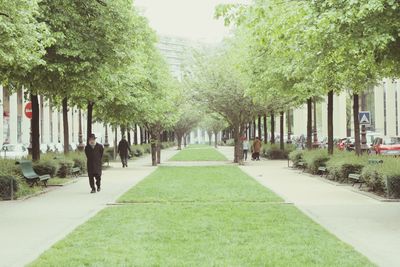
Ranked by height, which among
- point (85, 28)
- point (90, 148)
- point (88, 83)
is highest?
point (85, 28)

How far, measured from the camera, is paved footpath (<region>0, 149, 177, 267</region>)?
879 cm

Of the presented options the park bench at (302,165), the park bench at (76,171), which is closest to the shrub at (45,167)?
the park bench at (76,171)

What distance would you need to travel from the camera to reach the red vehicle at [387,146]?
36216 mm

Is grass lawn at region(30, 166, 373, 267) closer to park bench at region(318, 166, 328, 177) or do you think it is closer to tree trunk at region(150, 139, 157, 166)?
park bench at region(318, 166, 328, 177)

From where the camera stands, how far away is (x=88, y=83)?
18531 mm

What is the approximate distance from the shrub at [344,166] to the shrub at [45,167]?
32.5ft

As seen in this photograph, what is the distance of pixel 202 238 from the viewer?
30.7 ft

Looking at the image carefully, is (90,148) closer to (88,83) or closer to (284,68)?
(88,83)

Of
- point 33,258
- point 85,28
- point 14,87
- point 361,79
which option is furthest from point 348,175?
point 33,258

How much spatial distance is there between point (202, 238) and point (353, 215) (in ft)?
14.5

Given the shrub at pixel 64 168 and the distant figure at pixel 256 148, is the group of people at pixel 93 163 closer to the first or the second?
the shrub at pixel 64 168

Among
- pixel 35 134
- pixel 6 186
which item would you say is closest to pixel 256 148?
pixel 35 134

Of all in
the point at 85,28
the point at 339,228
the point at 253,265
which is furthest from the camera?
the point at 85,28

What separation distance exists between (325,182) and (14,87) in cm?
1155
